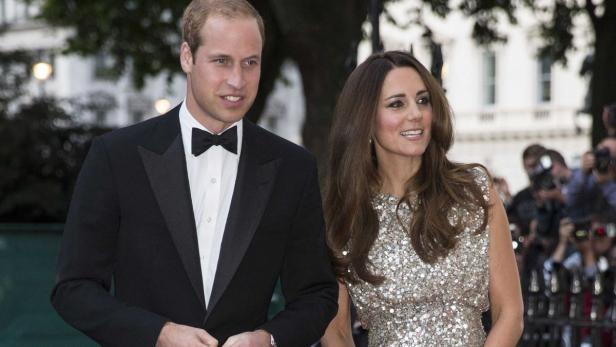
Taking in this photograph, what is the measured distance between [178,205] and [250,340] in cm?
46

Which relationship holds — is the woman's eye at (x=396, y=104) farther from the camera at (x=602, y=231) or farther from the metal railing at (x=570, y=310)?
the camera at (x=602, y=231)

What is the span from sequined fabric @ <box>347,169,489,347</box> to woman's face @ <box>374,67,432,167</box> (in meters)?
0.31

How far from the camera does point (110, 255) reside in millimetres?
3842

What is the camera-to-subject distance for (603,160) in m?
9.85

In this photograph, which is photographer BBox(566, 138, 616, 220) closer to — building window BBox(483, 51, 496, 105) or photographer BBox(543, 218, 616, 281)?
photographer BBox(543, 218, 616, 281)

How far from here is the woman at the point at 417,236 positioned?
4.79 metres

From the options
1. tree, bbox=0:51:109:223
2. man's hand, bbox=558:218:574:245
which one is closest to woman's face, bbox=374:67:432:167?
man's hand, bbox=558:218:574:245

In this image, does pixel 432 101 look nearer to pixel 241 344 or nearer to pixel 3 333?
pixel 241 344

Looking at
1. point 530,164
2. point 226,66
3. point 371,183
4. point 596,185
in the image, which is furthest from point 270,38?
point 226,66

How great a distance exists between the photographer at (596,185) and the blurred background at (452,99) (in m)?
0.01

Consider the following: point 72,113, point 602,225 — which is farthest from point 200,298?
point 72,113

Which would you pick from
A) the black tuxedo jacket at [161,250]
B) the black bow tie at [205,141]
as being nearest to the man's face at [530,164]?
the black tuxedo jacket at [161,250]

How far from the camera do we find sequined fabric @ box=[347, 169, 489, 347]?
189 inches

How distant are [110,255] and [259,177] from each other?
0.52m
